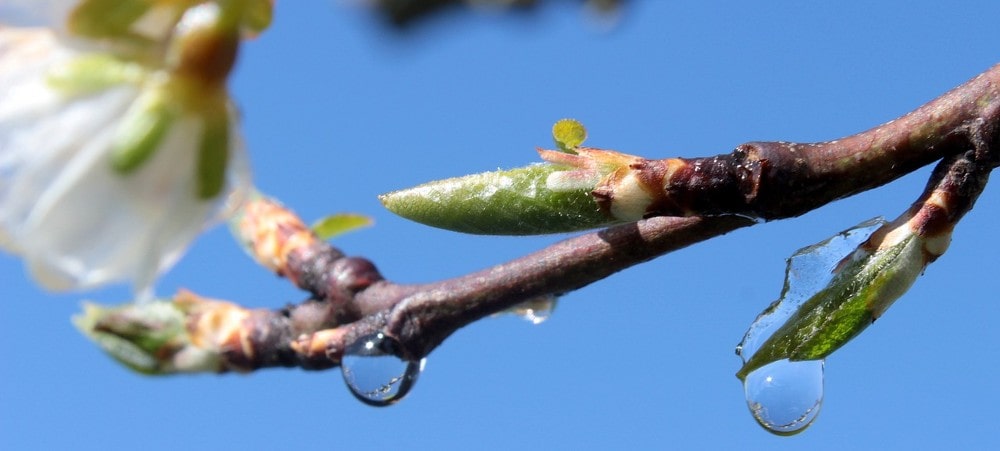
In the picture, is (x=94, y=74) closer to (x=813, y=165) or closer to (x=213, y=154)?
(x=213, y=154)

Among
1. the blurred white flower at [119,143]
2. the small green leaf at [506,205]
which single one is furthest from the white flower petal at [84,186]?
the small green leaf at [506,205]

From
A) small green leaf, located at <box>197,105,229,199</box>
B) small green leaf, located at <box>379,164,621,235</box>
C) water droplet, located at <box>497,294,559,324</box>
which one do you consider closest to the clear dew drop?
water droplet, located at <box>497,294,559,324</box>

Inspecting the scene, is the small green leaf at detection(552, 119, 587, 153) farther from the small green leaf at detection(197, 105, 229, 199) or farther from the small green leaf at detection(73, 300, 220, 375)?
the small green leaf at detection(73, 300, 220, 375)

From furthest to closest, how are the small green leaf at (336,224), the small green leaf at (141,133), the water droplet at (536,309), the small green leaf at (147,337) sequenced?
the small green leaf at (336,224) → the small green leaf at (147,337) → the water droplet at (536,309) → the small green leaf at (141,133)

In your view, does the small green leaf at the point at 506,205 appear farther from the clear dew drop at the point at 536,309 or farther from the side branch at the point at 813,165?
the clear dew drop at the point at 536,309

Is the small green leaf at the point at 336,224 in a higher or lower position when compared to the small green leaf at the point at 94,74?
higher

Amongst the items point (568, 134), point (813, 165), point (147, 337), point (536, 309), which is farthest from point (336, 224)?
point (813, 165)
